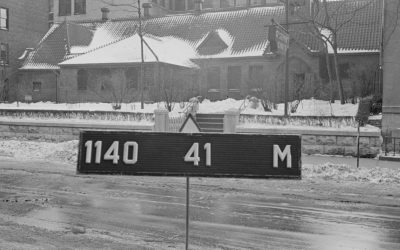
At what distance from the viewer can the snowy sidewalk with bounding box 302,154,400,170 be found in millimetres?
14273

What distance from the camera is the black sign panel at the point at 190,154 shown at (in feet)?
16.5

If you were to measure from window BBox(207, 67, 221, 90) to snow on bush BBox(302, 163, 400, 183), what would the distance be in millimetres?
22209

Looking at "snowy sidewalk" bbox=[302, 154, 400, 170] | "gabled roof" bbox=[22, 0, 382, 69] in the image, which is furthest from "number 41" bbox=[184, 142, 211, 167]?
"gabled roof" bbox=[22, 0, 382, 69]

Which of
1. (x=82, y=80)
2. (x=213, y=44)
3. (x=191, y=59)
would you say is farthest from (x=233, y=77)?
(x=82, y=80)

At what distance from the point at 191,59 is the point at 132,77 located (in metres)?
4.82

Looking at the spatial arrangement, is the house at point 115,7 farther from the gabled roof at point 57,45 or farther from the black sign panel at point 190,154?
the black sign panel at point 190,154

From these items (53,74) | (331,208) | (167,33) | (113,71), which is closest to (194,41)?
(167,33)

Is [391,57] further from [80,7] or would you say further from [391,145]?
[80,7]

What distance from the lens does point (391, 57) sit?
60.1 feet

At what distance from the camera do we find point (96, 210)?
8258mm

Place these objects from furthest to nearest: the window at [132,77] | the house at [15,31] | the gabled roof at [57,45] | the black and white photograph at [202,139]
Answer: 1. the house at [15,31]
2. the gabled roof at [57,45]
3. the window at [132,77]
4. the black and white photograph at [202,139]

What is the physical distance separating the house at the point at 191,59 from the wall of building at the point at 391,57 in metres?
7.77

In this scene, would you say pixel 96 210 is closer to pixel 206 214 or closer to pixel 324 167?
pixel 206 214

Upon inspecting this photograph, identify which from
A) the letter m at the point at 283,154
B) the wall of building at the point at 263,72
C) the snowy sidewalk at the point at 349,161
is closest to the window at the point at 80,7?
the wall of building at the point at 263,72
